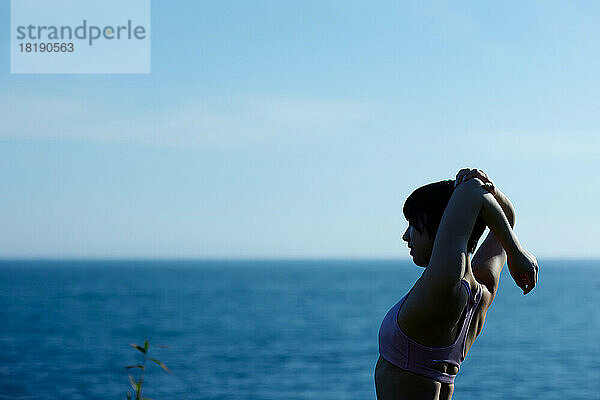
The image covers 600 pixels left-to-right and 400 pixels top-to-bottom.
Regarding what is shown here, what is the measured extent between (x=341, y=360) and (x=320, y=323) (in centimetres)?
2107

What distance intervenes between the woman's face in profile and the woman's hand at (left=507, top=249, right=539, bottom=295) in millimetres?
274

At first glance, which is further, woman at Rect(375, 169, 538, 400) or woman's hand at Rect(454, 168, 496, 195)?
woman's hand at Rect(454, 168, 496, 195)

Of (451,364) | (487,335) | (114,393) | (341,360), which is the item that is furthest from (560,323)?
(451,364)

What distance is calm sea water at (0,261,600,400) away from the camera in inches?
1441

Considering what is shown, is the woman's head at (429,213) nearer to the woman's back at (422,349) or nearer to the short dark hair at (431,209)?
the short dark hair at (431,209)

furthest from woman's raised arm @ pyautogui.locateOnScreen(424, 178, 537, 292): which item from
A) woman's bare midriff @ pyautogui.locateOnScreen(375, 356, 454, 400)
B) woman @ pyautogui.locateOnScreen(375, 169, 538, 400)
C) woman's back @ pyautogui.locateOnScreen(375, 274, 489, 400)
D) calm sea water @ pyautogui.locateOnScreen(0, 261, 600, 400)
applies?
calm sea water @ pyautogui.locateOnScreen(0, 261, 600, 400)

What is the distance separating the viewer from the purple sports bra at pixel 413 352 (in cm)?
276

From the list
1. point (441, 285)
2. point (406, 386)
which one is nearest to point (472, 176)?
point (441, 285)

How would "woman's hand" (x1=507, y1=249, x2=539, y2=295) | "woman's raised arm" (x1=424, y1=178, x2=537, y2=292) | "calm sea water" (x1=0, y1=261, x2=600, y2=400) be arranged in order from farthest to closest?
"calm sea water" (x1=0, y1=261, x2=600, y2=400) < "woman's hand" (x1=507, y1=249, x2=539, y2=295) < "woman's raised arm" (x1=424, y1=178, x2=537, y2=292)

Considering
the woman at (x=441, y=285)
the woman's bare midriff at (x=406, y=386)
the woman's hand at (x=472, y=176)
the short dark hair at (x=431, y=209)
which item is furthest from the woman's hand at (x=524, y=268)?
the woman's bare midriff at (x=406, y=386)

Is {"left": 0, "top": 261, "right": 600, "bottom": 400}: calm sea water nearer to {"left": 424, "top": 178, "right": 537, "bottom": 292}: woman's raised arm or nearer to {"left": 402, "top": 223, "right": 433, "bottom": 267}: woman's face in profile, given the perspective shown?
{"left": 402, "top": 223, "right": 433, "bottom": 267}: woman's face in profile

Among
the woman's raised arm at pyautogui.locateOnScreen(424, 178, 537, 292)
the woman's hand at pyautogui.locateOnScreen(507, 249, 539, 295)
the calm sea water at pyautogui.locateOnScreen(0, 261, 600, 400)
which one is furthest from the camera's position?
the calm sea water at pyautogui.locateOnScreen(0, 261, 600, 400)

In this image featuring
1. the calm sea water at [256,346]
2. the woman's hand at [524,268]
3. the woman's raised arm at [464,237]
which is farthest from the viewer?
the calm sea water at [256,346]

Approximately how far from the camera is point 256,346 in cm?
5181
